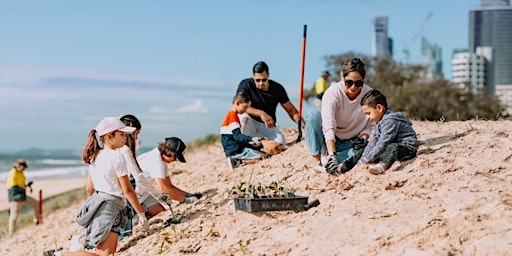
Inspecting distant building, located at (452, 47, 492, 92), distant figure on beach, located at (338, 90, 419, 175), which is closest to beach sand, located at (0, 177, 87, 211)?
distant figure on beach, located at (338, 90, 419, 175)

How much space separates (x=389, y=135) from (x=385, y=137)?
0.14 ft

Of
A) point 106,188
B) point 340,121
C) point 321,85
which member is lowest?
point 106,188

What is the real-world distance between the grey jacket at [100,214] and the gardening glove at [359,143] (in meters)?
2.47

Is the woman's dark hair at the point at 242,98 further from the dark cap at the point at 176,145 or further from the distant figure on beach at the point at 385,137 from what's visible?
the distant figure on beach at the point at 385,137

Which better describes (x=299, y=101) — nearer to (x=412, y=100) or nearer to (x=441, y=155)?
(x=441, y=155)

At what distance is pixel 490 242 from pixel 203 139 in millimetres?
11731

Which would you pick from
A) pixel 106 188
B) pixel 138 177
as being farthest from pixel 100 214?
pixel 138 177

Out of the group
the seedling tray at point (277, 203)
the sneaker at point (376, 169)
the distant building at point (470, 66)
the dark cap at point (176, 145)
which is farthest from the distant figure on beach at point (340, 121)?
the distant building at point (470, 66)

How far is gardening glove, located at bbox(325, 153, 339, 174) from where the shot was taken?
754 centimetres

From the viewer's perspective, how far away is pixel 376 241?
18.3 feet

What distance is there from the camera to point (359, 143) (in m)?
7.92

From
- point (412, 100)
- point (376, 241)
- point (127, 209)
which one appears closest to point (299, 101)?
point (127, 209)

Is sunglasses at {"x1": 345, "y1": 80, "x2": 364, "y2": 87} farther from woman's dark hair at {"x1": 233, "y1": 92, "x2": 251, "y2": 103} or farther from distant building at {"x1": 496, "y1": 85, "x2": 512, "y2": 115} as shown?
distant building at {"x1": 496, "y1": 85, "x2": 512, "y2": 115}

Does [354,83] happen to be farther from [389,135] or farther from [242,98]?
[242,98]
